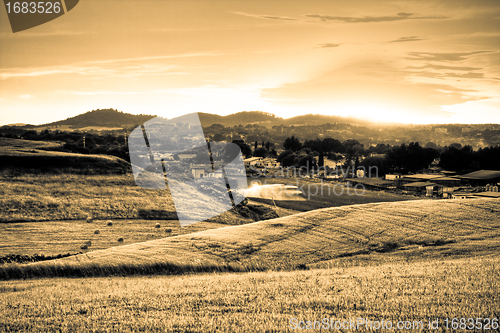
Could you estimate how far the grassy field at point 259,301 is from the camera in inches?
356

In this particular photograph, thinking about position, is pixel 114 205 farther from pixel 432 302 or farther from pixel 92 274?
pixel 432 302

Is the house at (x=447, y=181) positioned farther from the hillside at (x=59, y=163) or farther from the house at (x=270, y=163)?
the hillside at (x=59, y=163)

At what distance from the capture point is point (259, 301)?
36.2 ft

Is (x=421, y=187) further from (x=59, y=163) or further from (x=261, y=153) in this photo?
(x=261, y=153)

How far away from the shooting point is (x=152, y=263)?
65.3 ft

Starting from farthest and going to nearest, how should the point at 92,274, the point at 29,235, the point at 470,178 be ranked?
the point at 470,178 → the point at 29,235 → the point at 92,274

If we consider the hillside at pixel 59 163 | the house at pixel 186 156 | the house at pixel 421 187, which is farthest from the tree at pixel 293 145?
the hillside at pixel 59 163

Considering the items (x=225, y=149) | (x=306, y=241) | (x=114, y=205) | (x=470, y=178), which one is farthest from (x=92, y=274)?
(x=225, y=149)

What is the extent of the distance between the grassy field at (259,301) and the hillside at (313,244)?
4067mm

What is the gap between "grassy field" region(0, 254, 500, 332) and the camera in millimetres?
9055

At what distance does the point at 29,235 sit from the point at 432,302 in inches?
1241

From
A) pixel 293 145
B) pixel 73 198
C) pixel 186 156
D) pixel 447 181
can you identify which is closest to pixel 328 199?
pixel 447 181

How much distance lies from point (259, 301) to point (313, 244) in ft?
40.9

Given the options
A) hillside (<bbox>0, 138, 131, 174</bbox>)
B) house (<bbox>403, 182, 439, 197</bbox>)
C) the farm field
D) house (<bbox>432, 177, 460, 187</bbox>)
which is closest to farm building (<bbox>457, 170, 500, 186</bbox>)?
house (<bbox>432, 177, 460, 187</bbox>)
